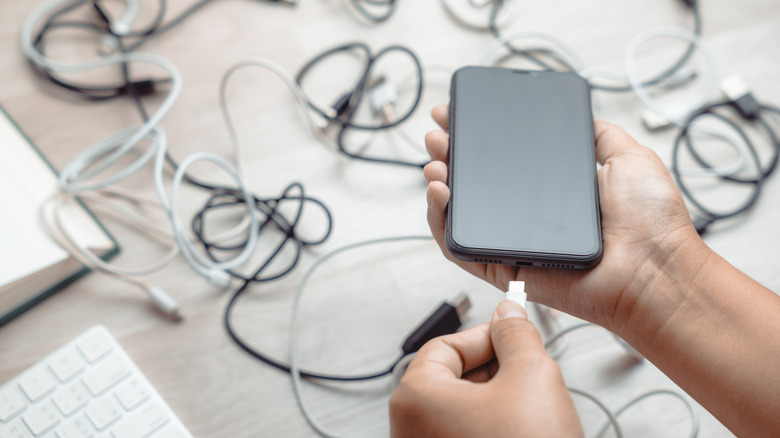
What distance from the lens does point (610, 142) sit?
23.5 inches

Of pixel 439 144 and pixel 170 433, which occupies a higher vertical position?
pixel 439 144

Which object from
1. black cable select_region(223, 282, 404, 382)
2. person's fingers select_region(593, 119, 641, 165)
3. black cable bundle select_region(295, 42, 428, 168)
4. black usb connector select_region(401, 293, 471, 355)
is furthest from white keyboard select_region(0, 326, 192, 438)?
person's fingers select_region(593, 119, 641, 165)

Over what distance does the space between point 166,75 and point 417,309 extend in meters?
0.48

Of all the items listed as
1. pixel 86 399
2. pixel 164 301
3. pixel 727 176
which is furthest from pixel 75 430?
pixel 727 176

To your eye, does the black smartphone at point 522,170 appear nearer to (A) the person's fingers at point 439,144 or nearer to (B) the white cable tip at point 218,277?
(A) the person's fingers at point 439,144

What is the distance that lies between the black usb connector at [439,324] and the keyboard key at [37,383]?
1.27 ft

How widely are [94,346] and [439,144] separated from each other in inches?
17.7

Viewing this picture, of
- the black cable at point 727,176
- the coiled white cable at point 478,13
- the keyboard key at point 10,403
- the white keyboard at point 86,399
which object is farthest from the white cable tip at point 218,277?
the black cable at point 727,176

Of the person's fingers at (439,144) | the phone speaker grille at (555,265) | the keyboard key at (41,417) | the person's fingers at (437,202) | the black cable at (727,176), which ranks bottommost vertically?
the black cable at (727,176)

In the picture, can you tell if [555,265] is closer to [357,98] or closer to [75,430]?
[357,98]

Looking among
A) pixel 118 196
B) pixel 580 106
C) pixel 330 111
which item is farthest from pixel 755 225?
pixel 118 196

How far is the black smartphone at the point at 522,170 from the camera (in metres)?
0.51

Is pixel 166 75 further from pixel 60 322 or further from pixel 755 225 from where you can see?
pixel 755 225

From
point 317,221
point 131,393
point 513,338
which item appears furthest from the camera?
point 317,221
